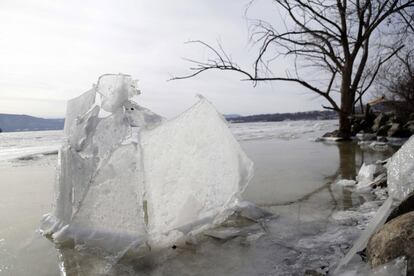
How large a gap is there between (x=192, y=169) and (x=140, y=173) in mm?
412

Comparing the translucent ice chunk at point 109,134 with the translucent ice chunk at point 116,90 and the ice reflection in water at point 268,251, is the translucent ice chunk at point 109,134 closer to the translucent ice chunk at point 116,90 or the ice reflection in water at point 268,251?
the translucent ice chunk at point 116,90

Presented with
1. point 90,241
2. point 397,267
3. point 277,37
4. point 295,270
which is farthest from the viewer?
point 277,37

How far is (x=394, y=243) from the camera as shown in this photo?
5.34 feet

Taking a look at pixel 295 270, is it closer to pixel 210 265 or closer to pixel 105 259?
pixel 210 265

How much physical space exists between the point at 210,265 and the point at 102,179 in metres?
1.08

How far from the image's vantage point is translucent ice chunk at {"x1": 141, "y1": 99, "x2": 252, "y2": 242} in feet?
8.30

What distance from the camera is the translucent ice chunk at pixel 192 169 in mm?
2529

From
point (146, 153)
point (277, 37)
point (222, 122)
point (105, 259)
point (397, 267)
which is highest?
point (277, 37)

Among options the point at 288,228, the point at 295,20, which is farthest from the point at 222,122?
the point at 295,20

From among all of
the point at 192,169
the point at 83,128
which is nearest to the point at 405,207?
the point at 192,169

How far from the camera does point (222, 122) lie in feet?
9.04

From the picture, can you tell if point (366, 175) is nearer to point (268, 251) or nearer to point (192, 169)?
point (268, 251)

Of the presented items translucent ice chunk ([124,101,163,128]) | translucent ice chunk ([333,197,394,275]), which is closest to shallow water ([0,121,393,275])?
translucent ice chunk ([333,197,394,275])

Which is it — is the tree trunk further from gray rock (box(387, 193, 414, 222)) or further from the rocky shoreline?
gray rock (box(387, 193, 414, 222))
